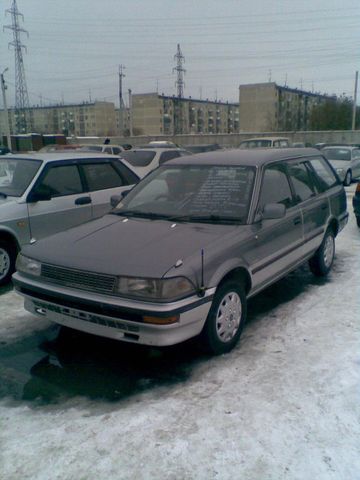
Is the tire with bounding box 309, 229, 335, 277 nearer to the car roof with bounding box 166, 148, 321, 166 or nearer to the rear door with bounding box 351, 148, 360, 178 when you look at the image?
the car roof with bounding box 166, 148, 321, 166

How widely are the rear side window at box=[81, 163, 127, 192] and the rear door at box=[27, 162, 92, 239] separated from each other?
161mm

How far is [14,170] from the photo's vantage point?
5.96 meters

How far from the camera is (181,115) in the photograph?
91.2 metres

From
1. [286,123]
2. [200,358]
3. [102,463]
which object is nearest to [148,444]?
[102,463]

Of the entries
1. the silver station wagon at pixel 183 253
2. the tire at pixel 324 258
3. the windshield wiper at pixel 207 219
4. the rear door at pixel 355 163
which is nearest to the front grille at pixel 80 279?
the silver station wagon at pixel 183 253

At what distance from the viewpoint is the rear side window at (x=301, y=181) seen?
488 cm

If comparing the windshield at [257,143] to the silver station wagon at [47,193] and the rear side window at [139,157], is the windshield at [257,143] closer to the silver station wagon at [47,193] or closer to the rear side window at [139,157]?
the rear side window at [139,157]

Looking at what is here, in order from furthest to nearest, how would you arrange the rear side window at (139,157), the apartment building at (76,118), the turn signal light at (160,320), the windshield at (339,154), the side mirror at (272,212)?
the apartment building at (76,118) → the windshield at (339,154) → the rear side window at (139,157) → the side mirror at (272,212) → the turn signal light at (160,320)

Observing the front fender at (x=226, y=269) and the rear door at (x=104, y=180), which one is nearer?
the front fender at (x=226, y=269)

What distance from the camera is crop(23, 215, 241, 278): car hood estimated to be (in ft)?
10.6

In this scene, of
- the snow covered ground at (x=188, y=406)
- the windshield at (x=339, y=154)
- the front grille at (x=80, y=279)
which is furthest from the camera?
the windshield at (x=339, y=154)

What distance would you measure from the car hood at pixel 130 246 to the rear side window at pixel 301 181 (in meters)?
1.40

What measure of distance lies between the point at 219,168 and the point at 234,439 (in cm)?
269

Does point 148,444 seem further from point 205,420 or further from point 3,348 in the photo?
point 3,348
